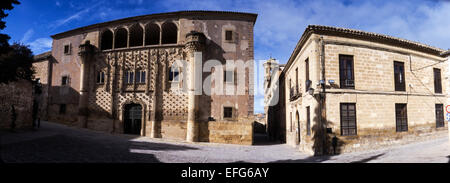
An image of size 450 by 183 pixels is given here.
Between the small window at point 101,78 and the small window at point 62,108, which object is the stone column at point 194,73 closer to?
the small window at point 101,78

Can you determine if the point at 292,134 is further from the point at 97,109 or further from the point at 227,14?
the point at 97,109

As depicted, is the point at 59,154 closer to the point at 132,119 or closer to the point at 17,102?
the point at 17,102

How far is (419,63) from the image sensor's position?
13117 millimetres

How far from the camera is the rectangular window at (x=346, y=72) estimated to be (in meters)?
11.1

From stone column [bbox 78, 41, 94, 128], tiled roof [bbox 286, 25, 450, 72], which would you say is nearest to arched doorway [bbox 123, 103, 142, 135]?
stone column [bbox 78, 41, 94, 128]

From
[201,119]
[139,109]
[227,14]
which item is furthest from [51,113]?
[227,14]

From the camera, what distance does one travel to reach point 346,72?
11.3 m

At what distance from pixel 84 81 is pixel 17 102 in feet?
17.6

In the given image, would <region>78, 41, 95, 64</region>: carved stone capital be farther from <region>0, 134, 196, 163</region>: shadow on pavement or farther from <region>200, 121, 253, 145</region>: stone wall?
<region>200, 121, 253, 145</region>: stone wall

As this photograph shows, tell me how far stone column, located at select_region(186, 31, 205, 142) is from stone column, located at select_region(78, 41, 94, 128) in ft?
30.3

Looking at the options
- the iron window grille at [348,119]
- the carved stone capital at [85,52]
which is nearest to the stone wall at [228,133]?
the iron window grille at [348,119]

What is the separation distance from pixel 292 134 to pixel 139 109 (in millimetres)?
12048

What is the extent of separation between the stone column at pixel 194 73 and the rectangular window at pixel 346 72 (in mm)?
9397

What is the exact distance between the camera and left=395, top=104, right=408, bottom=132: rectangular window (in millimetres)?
11902
